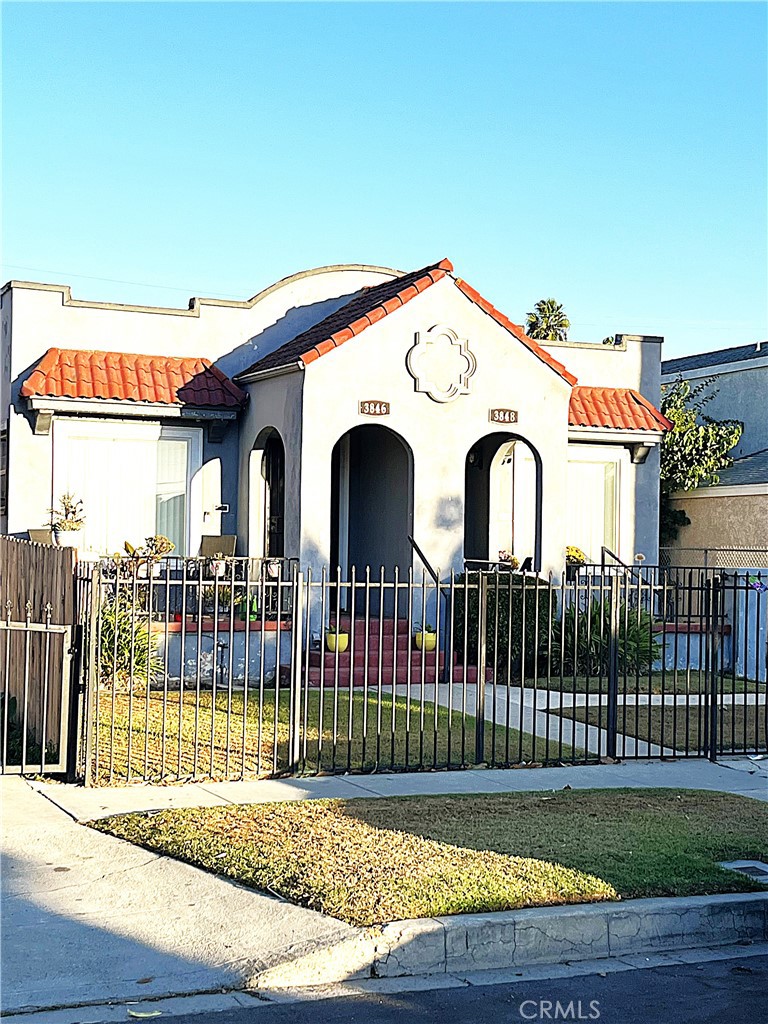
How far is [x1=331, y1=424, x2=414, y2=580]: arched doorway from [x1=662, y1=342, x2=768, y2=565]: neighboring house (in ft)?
25.4

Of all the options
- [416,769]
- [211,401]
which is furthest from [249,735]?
[211,401]

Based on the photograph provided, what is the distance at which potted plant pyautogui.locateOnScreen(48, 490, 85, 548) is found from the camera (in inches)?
707

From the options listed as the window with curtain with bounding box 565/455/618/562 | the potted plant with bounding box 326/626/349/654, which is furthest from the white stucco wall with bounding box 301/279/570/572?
the window with curtain with bounding box 565/455/618/562

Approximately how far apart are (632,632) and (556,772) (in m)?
7.10

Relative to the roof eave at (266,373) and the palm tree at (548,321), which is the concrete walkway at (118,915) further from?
the palm tree at (548,321)

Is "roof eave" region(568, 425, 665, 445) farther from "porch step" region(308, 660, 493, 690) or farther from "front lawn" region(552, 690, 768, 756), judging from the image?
"front lawn" region(552, 690, 768, 756)

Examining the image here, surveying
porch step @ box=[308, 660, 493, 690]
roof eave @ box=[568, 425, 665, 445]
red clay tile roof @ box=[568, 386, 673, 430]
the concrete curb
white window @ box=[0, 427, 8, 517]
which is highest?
red clay tile roof @ box=[568, 386, 673, 430]

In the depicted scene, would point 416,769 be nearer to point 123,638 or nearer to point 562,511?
point 123,638

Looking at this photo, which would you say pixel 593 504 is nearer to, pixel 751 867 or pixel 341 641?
pixel 341 641

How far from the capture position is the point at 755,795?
11.1m

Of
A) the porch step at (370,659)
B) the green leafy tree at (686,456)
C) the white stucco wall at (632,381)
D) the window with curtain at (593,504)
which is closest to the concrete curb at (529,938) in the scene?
the porch step at (370,659)

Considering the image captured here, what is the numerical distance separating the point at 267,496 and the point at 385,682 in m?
4.49
